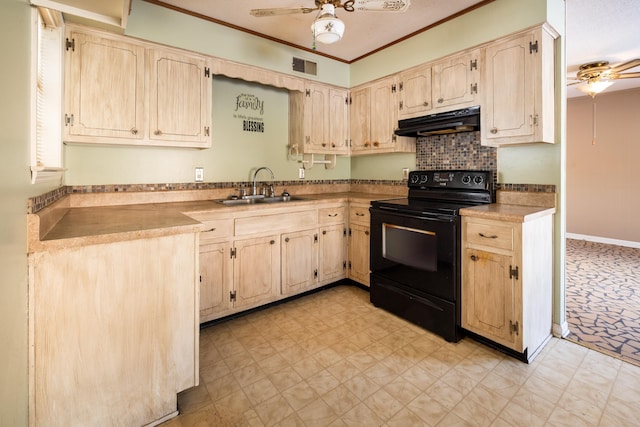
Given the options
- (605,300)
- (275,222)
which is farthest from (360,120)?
(605,300)

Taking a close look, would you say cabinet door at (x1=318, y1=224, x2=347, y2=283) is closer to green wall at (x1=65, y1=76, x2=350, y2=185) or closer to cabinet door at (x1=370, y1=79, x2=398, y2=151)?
green wall at (x1=65, y1=76, x2=350, y2=185)

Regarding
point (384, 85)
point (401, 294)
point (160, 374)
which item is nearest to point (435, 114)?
point (384, 85)

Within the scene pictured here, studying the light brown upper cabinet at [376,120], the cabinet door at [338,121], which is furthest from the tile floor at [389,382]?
the cabinet door at [338,121]

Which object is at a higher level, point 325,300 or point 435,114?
point 435,114

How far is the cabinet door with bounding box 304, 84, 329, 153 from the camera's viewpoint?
3.45 m

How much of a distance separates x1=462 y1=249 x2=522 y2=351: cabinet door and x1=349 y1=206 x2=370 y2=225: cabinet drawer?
1100 millimetres

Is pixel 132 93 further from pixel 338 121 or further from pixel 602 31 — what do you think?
pixel 602 31

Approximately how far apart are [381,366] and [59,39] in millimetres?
2931

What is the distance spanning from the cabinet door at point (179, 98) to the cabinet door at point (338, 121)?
1429 millimetres

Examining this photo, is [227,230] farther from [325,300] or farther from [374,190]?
[374,190]

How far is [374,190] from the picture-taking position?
3852 mm

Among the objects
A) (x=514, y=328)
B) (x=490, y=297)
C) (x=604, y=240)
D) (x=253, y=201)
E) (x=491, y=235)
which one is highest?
(x=253, y=201)

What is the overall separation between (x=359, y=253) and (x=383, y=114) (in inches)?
59.1

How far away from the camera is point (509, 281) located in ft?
6.79
